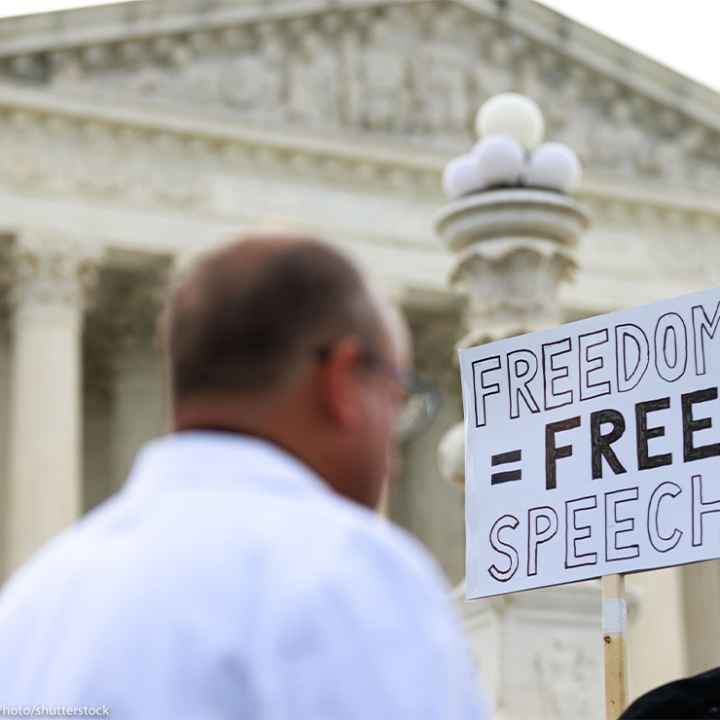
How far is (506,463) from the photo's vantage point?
8.56 metres

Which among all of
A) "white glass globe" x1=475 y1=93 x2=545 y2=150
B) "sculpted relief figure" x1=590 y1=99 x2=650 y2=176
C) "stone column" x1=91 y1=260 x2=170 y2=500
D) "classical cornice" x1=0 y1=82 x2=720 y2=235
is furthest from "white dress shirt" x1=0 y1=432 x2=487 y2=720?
"sculpted relief figure" x1=590 y1=99 x2=650 y2=176

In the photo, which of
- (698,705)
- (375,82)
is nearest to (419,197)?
(375,82)

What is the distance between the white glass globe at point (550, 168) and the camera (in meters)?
15.2

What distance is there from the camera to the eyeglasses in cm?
298

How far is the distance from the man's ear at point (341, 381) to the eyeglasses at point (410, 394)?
0.01 metres

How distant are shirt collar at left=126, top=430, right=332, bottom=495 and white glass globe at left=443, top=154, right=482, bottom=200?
12358 millimetres

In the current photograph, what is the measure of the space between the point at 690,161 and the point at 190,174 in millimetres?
10898

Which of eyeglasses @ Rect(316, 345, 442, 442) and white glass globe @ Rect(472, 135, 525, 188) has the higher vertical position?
white glass globe @ Rect(472, 135, 525, 188)

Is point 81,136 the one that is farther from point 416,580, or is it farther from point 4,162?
point 416,580

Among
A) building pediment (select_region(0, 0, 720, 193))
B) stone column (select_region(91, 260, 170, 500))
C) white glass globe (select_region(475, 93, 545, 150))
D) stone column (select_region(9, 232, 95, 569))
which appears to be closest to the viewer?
white glass globe (select_region(475, 93, 545, 150))

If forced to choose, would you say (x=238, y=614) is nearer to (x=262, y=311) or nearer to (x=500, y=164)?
(x=262, y=311)

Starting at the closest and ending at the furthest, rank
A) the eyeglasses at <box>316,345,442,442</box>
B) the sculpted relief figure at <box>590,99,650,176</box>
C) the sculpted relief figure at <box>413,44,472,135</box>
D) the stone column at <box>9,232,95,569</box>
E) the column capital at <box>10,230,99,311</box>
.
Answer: the eyeglasses at <box>316,345,442,442</box>, the stone column at <box>9,232,95,569</box>, the column capital at <box>10,230,99,311</box>, the sculpted relief figure at <box>413,44,472,135</box>, the sculpted relief figure at <box>590,99,650,176</box>

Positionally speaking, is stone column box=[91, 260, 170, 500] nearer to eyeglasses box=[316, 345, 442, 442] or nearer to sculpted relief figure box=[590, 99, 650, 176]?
sculpted relief figure box=[590, 99, 650, 176]

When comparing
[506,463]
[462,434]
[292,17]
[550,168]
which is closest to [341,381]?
[506,463]
